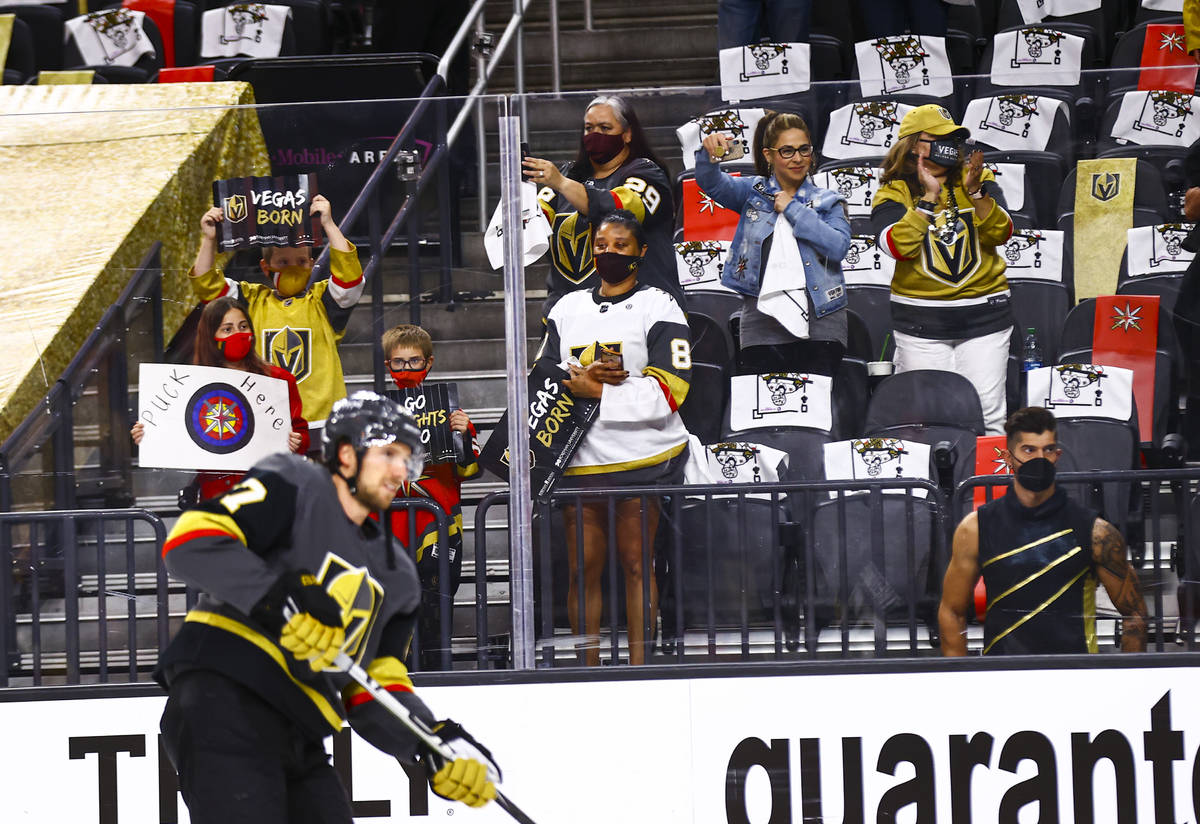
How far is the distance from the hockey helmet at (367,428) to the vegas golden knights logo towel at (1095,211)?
2489 mm

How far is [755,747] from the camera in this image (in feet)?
17.1

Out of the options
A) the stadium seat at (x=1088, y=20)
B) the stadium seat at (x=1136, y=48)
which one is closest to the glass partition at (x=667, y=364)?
the stadium seat at (x=1136, y=48)

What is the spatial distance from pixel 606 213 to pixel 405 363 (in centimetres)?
82

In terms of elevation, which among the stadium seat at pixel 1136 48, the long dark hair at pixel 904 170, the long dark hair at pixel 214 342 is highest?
the stadium seat at pixel 1136 48

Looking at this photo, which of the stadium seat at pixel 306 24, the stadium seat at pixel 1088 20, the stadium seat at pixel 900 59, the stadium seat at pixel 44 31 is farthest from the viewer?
the stadium seat at pixel 44 31

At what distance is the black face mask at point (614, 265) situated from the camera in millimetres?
5328

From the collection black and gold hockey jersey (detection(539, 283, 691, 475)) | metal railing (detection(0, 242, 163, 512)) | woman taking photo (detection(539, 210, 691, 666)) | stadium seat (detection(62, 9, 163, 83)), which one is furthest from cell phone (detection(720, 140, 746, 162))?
stadium seat (detection(62, 9, 163, 83))

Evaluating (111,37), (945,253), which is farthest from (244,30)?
(945,253)

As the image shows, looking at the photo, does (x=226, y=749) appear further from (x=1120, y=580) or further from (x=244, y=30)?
(x=244, y=30)

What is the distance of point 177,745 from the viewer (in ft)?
12.0

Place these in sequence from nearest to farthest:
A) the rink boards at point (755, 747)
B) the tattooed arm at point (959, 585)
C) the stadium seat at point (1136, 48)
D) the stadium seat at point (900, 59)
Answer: the rink boards at point (755, 747)
the tattooed arm at point (959, 585)
the stadium seat at point (900, 59)
the stadium seat at point (1136, 48)

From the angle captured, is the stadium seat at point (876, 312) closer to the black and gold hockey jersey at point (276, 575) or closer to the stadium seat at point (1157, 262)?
the stadium seat at point (1157, 262)

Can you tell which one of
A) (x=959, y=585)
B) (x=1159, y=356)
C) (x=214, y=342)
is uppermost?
(x=214, y=342)

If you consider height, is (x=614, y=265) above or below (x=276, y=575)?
above
